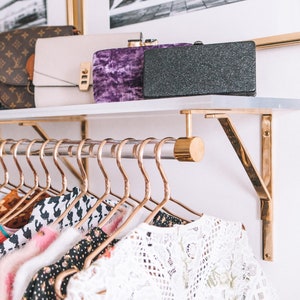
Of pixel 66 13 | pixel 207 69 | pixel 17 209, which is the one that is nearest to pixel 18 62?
pixel 66 13

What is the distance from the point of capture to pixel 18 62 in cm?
105

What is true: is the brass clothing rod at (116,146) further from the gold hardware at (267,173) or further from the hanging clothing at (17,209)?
the gold hardware at (267,173)

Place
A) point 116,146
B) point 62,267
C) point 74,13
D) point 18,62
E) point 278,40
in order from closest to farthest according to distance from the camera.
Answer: point 62,267 < point 116,146 < point 278,40 < point 18,62 < point 74,13

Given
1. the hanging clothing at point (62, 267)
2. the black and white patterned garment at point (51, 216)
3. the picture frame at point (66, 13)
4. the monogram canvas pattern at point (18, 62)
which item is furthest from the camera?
the picture frame at point (66, 13)

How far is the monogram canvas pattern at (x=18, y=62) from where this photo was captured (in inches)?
40.6

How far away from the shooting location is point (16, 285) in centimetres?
59

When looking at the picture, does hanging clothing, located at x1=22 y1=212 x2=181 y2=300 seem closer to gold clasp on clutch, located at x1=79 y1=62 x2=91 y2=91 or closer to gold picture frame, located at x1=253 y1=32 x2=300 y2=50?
gold clasp on clutch, located at x1=79 y1=62 x2=91 y2=91

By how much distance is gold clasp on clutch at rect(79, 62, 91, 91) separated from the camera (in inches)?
34.0

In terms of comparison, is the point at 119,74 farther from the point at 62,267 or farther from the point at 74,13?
the point at 74,13

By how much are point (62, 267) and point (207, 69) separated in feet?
1.09

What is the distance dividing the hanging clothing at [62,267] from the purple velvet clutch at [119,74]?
0.81 ft

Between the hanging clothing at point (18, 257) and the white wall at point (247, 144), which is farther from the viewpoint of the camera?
the white wall at point (247, 144)

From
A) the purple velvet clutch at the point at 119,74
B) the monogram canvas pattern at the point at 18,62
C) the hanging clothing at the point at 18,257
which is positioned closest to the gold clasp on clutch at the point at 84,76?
the purple velvet clutch at the point at 119,74

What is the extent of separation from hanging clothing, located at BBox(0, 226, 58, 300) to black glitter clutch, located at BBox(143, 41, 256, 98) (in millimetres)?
268
